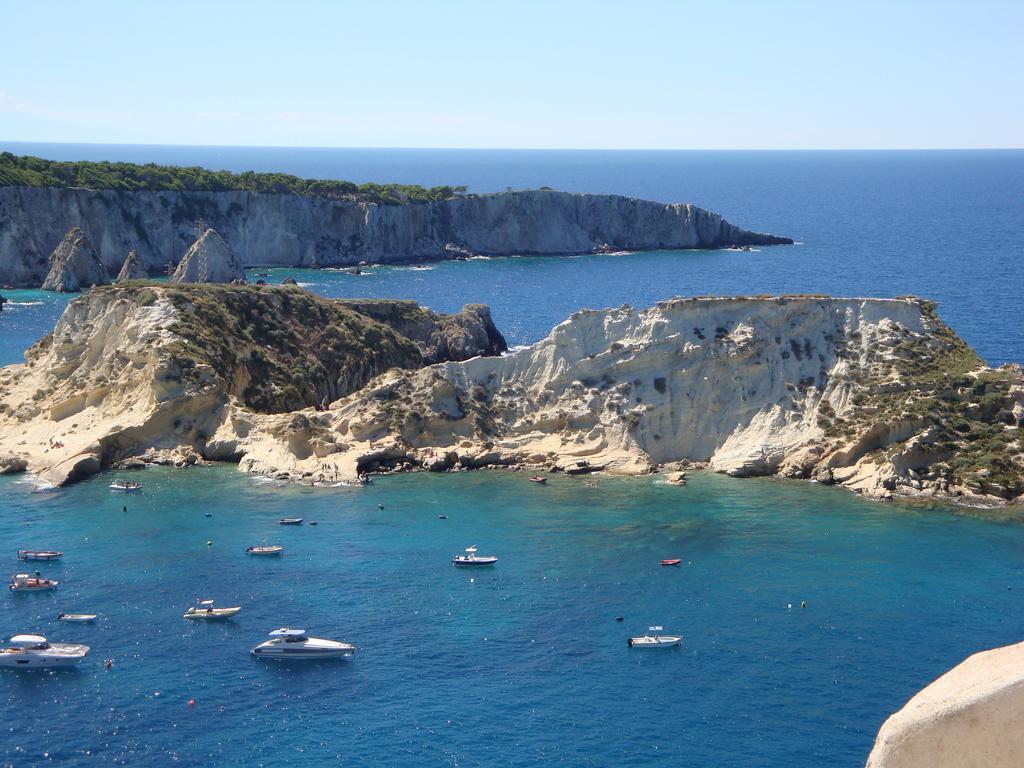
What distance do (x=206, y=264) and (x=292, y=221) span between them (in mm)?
50199

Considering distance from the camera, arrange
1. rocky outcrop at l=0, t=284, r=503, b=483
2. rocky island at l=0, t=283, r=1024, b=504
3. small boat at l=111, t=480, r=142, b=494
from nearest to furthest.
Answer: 1. small boat at l=111, t=480, r=142, b=494
2. rocky island at l=0, t=283, r=1024, b=504
3. rocky outcrop at l=0, t=284, r=503, b=483

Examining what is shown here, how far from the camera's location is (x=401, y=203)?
593ft

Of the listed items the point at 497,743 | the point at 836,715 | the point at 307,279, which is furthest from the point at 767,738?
the point at 307,279

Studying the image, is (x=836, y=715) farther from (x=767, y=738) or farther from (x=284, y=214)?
(x=284, y=214)

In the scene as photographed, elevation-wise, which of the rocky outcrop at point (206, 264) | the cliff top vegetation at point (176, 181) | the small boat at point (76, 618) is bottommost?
the small boat at point (76, 618)

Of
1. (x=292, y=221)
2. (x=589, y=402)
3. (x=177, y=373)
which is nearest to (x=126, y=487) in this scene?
(x=177, y=373)

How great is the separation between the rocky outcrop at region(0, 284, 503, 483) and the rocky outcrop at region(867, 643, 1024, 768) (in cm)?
6521

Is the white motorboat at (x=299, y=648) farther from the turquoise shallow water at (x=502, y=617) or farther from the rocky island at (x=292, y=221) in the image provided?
the rocky island at (x=292, y=221)

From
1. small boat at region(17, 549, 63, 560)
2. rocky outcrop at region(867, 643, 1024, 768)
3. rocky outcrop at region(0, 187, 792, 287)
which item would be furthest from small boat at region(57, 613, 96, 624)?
rocky outcrop at region(0, 187, 792, 287)

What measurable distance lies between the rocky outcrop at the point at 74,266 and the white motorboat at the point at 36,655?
100435 mm

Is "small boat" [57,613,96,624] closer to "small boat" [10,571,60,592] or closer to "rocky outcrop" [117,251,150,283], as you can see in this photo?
"small boat" [10,571,60,592]

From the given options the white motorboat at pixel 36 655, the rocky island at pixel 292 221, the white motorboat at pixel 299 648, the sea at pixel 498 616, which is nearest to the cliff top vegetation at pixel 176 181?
the rocky island at pixel 292 221

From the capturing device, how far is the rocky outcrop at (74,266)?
14200 cm

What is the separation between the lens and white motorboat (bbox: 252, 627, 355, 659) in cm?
4762
